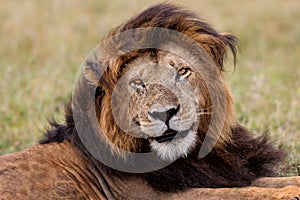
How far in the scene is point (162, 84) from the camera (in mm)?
4184

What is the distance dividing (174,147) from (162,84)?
1.24 feet

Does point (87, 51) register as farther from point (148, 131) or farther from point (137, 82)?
point (148, 131)

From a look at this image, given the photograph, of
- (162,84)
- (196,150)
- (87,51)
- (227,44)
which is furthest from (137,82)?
(87,51)

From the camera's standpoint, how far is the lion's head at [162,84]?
407cm

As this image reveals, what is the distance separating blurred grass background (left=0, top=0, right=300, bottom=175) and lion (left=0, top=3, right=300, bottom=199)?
2.24ft

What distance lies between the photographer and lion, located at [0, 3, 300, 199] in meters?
4.11

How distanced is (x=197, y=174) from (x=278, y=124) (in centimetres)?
200

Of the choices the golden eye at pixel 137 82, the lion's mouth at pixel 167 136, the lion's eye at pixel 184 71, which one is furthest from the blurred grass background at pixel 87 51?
the lion's mouth at pixel 167 136

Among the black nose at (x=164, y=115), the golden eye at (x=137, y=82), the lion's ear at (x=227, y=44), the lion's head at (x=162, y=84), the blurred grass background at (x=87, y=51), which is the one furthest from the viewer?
the blurred grass background at (x=87, y=51)

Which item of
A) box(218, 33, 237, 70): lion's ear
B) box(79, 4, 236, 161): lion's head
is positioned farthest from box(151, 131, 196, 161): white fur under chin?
box(218, 33, 237, 70): lion's ear

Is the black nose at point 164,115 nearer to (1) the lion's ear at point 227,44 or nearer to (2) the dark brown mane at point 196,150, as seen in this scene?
(2) the dark brown mane at point 196,150

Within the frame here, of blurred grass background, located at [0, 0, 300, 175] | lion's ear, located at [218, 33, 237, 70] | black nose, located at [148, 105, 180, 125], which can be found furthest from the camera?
blurred grass background, located at [0, 0, 300, 175]

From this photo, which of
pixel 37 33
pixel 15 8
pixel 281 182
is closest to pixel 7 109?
pixel 281 182

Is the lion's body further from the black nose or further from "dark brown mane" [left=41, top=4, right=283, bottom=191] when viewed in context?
the black nose
